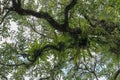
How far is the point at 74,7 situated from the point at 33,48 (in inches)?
93.1

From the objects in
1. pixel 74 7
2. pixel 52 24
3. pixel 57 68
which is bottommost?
pixel 57 68

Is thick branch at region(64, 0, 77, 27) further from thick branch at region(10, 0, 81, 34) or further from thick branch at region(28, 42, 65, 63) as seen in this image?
thick branch at region(28, 42, 65, 63)

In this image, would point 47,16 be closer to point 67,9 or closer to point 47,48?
point 67,9

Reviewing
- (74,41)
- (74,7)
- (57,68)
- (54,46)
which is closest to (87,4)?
(74,7)

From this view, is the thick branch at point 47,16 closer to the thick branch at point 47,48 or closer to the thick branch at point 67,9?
the thick branch at point 67,9

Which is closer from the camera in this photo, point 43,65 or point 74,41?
point 74,41

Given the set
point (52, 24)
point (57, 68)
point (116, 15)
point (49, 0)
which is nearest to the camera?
point (116, 15)

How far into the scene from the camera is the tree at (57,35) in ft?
41.9

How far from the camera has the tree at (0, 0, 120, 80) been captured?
41.9ft

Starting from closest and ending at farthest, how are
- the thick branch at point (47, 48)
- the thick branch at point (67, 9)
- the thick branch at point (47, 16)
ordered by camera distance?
the thick branch at point (67, 9), the thick branch at point (47, 16), the thick branch at point (47, 48)

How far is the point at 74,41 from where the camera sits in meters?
12.9

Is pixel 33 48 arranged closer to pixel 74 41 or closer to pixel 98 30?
pixel 74 41

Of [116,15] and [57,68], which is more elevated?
[116,15]

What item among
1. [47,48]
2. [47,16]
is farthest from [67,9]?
[47,48]
